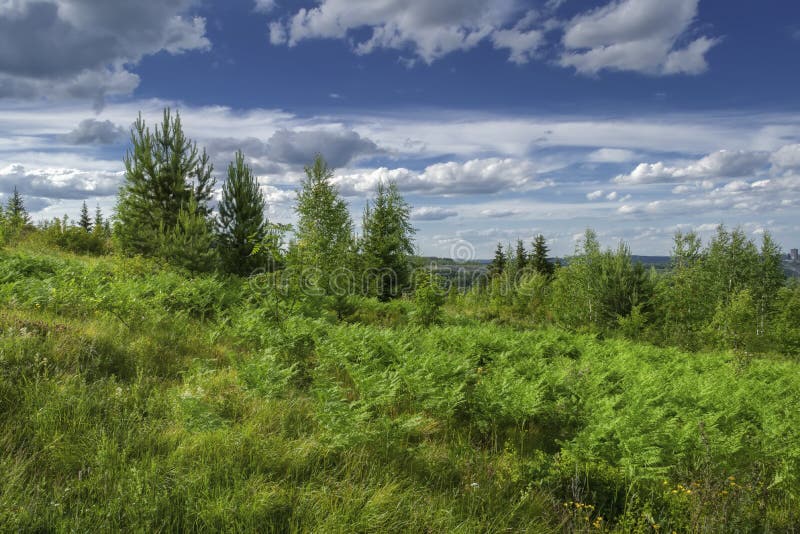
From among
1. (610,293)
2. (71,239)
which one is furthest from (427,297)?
(71,239)

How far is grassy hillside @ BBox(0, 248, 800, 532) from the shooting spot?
112 inches

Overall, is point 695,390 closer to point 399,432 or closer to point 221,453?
point 399,432

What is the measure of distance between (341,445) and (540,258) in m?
49.5

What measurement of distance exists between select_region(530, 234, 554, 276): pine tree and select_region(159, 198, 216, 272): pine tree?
1548 inches

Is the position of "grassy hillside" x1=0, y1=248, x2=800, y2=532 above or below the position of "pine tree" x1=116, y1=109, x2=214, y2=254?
below

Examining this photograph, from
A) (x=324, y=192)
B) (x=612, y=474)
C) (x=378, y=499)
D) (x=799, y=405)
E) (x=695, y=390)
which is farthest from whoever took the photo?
(x=324, y=192)

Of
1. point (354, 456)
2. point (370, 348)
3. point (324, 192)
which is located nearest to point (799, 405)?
point (370, 348)

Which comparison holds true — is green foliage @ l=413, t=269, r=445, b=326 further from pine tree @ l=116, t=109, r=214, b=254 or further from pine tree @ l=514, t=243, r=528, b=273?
pine tree @ l=514, t=243, r=528, b=273

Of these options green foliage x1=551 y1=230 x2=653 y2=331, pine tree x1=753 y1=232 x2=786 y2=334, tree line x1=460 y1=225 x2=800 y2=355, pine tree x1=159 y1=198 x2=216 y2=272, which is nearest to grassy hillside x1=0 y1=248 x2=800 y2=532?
pine tree x1=159 y1=198 x2=216 y2=272

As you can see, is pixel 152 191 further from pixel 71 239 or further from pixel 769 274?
pixel 769 274

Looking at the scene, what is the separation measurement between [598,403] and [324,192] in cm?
2234

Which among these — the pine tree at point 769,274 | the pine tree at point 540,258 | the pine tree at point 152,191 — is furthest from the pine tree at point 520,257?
the pine tree at point 152,191

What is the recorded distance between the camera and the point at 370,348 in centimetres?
679

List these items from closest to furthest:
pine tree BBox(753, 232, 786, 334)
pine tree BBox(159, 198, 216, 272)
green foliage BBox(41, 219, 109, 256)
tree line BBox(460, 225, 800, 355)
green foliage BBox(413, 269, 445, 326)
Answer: green foliage BBox(413, 269, 445, 326) < pine tree BBox(159, 198, 216, 272) < tree line BBox(460, 225, 800, 355) < green foliage BBox(41, 219, 109, 256) < pine tree BBox(753, 232, 786, 334)
